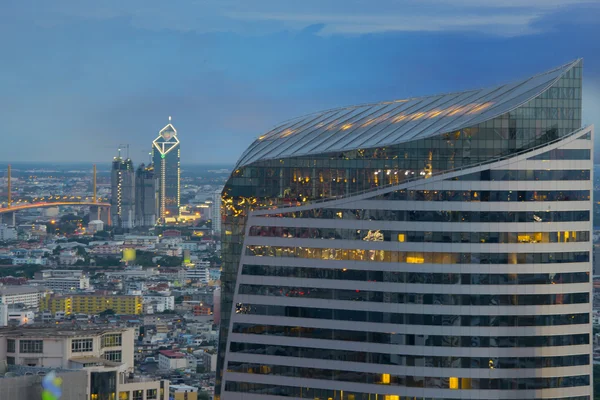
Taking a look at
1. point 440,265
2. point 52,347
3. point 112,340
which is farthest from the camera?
point 112,340

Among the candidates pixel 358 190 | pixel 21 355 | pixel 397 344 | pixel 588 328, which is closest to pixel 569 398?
pixel 588 328

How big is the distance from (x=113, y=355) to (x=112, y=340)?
2.89 feet

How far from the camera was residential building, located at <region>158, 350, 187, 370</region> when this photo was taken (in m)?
188

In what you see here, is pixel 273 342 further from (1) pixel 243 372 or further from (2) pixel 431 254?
(2) pixel 431 254

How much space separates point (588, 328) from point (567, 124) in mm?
9244

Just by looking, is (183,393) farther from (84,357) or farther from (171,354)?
(84,357)

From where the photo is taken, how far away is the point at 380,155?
73.8 m

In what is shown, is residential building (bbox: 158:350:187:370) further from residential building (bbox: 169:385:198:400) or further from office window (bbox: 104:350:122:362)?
office window (bbox: 104:350:122:362)

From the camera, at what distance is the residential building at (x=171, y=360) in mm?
188375

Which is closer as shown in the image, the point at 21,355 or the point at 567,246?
the point at 567,246

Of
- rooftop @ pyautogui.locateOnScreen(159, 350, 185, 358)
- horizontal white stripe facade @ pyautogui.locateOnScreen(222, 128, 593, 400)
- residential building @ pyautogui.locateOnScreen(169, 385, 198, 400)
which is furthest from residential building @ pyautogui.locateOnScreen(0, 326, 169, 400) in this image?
rooftop @ pyautogui.locateOnScreen(159, 350, 185, 358)

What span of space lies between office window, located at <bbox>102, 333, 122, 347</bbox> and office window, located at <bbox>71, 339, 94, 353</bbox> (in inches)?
99.9

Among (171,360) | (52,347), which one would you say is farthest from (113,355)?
(171,360)

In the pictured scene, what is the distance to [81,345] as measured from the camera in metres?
88.1
